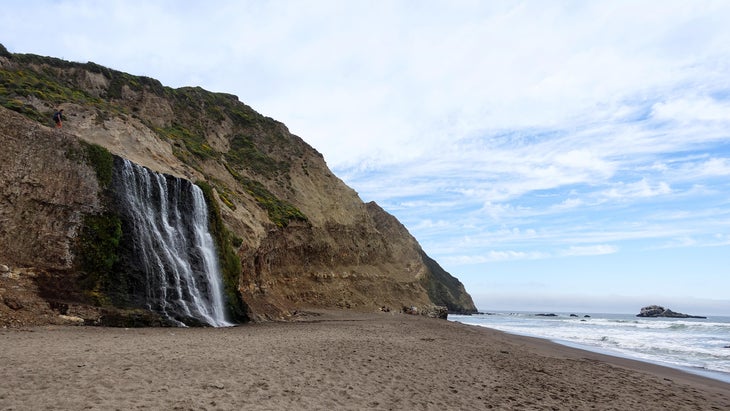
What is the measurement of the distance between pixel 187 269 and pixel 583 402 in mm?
18477

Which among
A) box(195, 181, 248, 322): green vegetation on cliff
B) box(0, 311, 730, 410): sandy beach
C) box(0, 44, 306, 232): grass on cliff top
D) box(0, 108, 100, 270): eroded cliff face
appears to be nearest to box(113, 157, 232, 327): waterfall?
box(195, 181, 248, 322): green vegetation on cliff

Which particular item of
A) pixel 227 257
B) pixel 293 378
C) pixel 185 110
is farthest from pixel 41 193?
pixel 185 110

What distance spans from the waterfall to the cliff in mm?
1045

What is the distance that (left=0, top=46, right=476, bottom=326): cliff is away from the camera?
1795 centimetres

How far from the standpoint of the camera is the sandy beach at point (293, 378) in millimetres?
7176

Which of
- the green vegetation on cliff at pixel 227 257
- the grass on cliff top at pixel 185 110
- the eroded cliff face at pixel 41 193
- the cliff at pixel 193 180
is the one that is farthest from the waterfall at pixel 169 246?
the grass on cliff top at pixel 185 110

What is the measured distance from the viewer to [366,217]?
55.5 m

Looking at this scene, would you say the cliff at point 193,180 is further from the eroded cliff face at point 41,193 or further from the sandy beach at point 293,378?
the sandy beach at point 293,378

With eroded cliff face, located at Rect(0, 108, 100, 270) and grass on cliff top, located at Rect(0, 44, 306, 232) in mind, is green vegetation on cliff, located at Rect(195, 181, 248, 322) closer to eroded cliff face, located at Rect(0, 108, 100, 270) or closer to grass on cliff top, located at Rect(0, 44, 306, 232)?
grass on cliff top, located at Rect(0, 44, 306, 232)

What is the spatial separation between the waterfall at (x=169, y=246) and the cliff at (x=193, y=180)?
3.43ft

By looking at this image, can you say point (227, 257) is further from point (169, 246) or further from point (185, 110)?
point (185, 110)

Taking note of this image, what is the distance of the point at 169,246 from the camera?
73.6ft

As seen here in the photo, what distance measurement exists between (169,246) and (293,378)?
15.5m

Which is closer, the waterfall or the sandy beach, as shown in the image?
the sandy beach
